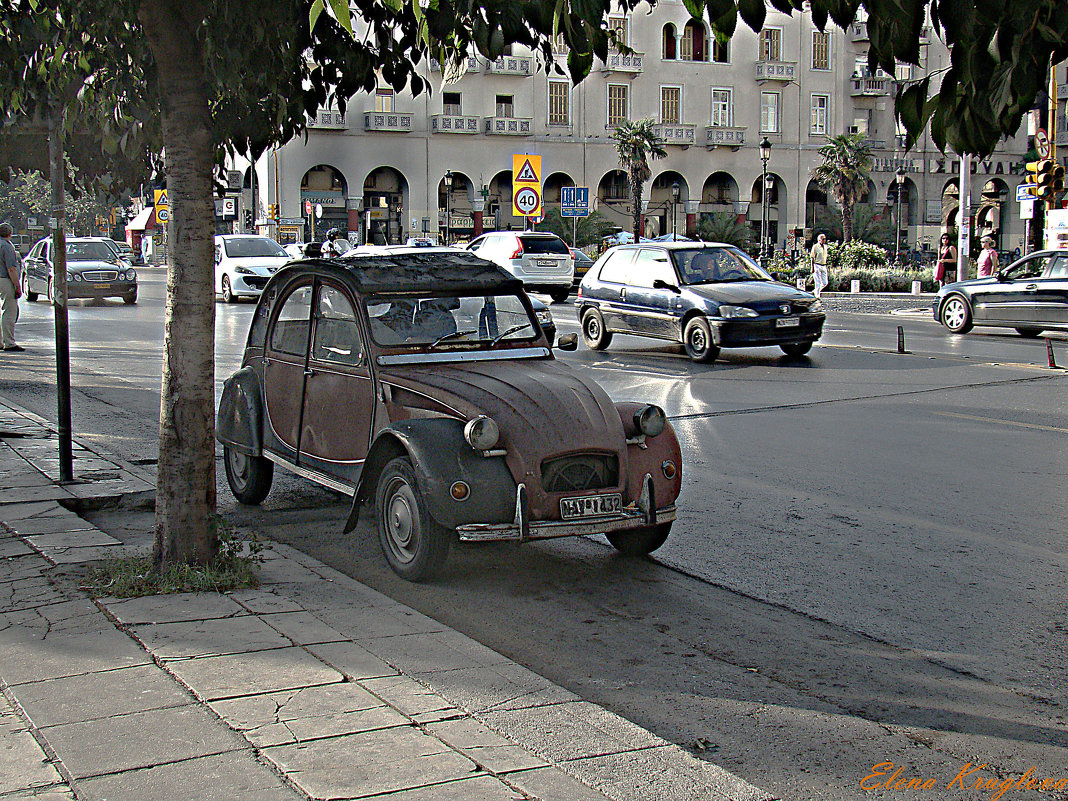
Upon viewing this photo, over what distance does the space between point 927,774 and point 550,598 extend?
2.36m

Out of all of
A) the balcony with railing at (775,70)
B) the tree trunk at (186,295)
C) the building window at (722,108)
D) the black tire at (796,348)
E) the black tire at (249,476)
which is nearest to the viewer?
the tree trunk at (186,295)

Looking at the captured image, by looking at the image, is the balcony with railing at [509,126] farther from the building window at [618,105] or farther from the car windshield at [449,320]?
the car windshield at [449,320]

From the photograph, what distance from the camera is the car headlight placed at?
16719 millimetres

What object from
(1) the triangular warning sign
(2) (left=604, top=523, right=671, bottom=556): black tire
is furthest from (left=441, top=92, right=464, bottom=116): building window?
(2) (left=604, top=523, right=671, bottom=556): black tire

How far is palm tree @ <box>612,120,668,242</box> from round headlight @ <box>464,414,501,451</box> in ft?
196

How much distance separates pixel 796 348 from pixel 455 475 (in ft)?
41.4

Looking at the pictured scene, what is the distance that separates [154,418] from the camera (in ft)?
39.0

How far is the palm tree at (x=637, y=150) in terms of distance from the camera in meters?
65.5

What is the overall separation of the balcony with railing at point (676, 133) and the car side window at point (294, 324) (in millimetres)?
62032

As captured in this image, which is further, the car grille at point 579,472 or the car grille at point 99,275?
the car grille at point 99,275

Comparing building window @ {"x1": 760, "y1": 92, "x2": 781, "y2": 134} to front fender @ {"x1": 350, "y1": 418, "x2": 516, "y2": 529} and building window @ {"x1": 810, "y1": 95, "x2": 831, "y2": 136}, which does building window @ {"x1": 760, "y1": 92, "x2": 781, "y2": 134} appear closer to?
building window @ {"x1": 810, "y1": 95, "x2": 831, "y2": 136}

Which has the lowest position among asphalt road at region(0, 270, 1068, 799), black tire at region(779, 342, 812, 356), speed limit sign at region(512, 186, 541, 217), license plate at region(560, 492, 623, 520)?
asphalt road at region(0, 270, 1068, 799)

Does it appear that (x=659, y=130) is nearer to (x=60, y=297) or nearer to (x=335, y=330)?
(x=60, y=297)

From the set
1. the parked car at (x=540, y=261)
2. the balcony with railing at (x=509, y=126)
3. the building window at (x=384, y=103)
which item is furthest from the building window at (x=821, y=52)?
the parked car at (x=540, y=261)
